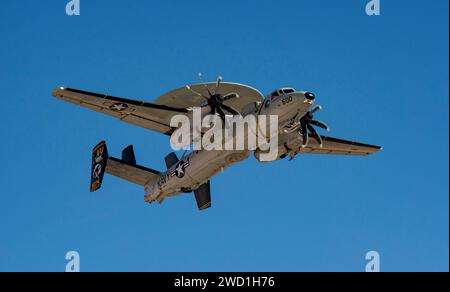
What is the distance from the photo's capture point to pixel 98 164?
4241 cm

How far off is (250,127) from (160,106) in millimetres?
5817

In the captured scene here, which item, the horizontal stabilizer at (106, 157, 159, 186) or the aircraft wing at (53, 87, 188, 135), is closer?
the aircraft wing at (53, 87, 188, 135)

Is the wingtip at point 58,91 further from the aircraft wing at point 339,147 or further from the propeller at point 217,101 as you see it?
the aircraft wing at point 339,147

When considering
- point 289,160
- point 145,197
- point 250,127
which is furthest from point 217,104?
point 145,197

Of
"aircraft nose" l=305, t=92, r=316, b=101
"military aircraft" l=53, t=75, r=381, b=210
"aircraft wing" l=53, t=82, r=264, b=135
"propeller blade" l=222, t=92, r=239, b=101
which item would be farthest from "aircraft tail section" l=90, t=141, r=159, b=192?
"aircraft nose" l=305, t=92, r=316, b=101

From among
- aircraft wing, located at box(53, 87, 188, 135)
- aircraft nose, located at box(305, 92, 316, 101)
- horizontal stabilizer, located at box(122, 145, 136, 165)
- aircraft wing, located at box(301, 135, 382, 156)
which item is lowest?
aircraft nose, located at box(305, 92, 316, 101)

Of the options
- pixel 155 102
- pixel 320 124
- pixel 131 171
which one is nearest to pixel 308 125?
pixel 320 124

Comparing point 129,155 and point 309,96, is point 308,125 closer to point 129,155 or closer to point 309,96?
point 309,96

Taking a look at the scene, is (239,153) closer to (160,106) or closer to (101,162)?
(160,106)

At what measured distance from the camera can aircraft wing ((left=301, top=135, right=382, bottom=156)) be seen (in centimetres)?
4541

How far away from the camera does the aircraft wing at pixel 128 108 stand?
38.2 m

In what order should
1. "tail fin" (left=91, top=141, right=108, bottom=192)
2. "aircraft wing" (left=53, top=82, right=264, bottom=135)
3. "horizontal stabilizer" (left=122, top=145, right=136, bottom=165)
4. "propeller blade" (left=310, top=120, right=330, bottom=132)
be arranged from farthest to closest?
1. "horizontal stabilizer" (left=122, top=145, right=136, bottom=165)
2. "tail fin" (left=91, top=141, right=108, bottom=192)
3. "propeller blade" (left=310, top=120, right=330, bottom=132)
4. "aircraft wing" (left=53, top=82, right=264, bottom=135)

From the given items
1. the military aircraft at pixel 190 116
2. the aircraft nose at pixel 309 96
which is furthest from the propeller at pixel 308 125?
the aircraft nose at pixel 309 96

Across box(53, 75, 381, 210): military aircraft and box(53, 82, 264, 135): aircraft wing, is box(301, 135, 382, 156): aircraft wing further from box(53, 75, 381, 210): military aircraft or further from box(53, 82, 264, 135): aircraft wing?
box(53, 82, 264, 135): aircraft wing
